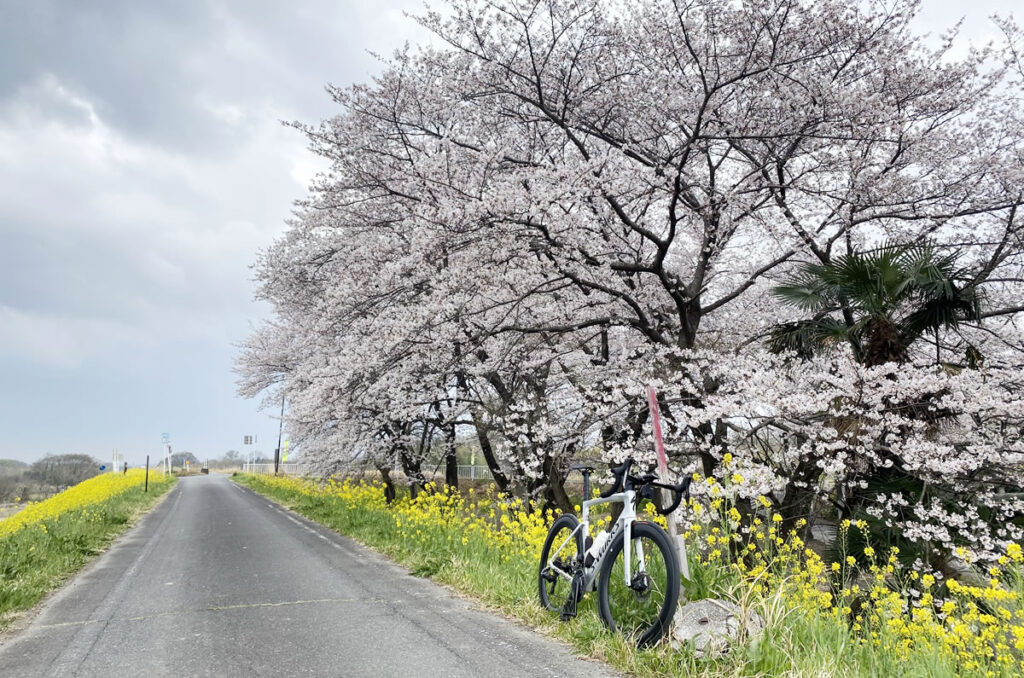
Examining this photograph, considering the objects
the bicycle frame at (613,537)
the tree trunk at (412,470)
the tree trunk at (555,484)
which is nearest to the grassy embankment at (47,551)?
the bicycle frame at (613,537)

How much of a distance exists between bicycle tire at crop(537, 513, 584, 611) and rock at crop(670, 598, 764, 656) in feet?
4.21

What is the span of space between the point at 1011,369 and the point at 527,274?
7121 millimetres

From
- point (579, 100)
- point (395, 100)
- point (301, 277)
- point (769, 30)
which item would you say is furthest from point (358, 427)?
point (769, 30)

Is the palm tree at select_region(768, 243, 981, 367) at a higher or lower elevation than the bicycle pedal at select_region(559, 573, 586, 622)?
higher

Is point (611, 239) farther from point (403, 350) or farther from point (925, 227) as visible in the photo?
point (925, 227)

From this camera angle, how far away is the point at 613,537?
4930 mm

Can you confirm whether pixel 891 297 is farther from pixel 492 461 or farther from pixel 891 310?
pixel 492 461

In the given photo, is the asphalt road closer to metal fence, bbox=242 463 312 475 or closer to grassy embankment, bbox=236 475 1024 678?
grassy embankment, bbox=236 475 1024 678

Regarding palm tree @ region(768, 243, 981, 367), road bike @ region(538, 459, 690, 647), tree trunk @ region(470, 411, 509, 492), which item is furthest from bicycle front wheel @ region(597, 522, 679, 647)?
tree trunk @ region(470, 411, 509, 492)

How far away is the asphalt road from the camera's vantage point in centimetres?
482

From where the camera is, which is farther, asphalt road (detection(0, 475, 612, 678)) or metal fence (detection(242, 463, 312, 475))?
metal fence (detection(242, 463, 312, 475))

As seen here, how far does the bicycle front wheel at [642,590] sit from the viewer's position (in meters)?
4.33

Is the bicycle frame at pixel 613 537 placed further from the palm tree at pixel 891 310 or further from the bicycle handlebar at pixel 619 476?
the palm tree at pixel 891 310

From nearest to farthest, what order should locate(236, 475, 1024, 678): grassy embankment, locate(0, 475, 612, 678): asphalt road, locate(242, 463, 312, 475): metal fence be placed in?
locate(236, 475, 1024, 678): grassy embankment
locate(0, 475, 612, 678): asphalt road
locate(242, 463, 312, 475): metal fence
